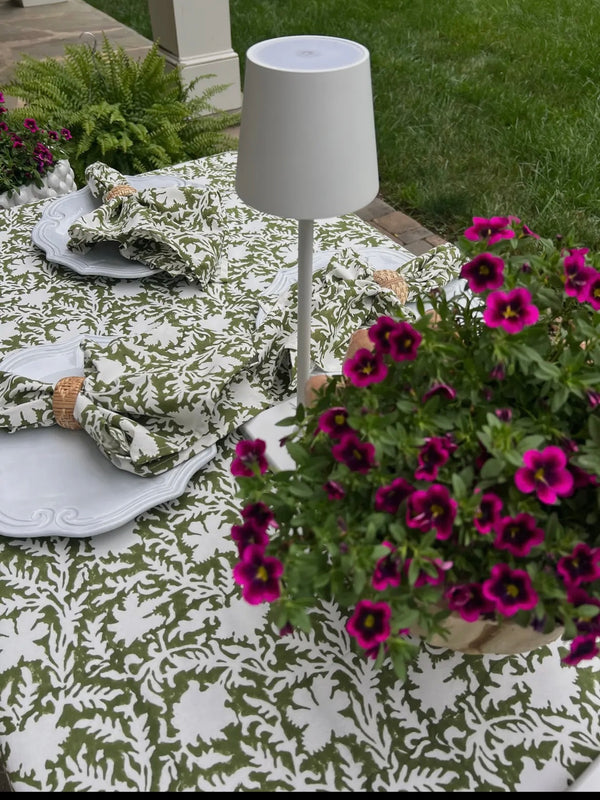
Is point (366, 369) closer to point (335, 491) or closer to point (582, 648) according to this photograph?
point (335, 491)

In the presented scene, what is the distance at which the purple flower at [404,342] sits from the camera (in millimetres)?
725

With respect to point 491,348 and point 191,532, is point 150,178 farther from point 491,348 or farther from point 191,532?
point 491,348

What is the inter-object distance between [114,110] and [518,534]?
2.62 meters

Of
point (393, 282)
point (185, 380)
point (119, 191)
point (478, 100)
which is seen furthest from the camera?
point (478, 100)

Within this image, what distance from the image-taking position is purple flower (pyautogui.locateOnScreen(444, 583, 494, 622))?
63 centimetres

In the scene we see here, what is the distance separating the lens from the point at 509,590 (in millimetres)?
625

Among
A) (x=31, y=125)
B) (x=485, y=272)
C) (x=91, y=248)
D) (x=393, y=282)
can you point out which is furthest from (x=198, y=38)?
(x=485, y=272)

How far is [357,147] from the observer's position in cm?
86

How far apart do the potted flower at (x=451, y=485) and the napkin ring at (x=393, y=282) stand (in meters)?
0.57

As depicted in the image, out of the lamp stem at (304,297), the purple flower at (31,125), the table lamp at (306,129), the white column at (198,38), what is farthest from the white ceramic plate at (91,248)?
the white column at (198,38)

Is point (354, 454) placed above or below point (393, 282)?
above

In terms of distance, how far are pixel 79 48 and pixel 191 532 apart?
2.55 meters

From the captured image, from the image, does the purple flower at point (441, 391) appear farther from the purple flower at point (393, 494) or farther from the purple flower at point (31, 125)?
the purple flower at point (31, 125)

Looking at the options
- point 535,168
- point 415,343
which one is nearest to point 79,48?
point 535,168
